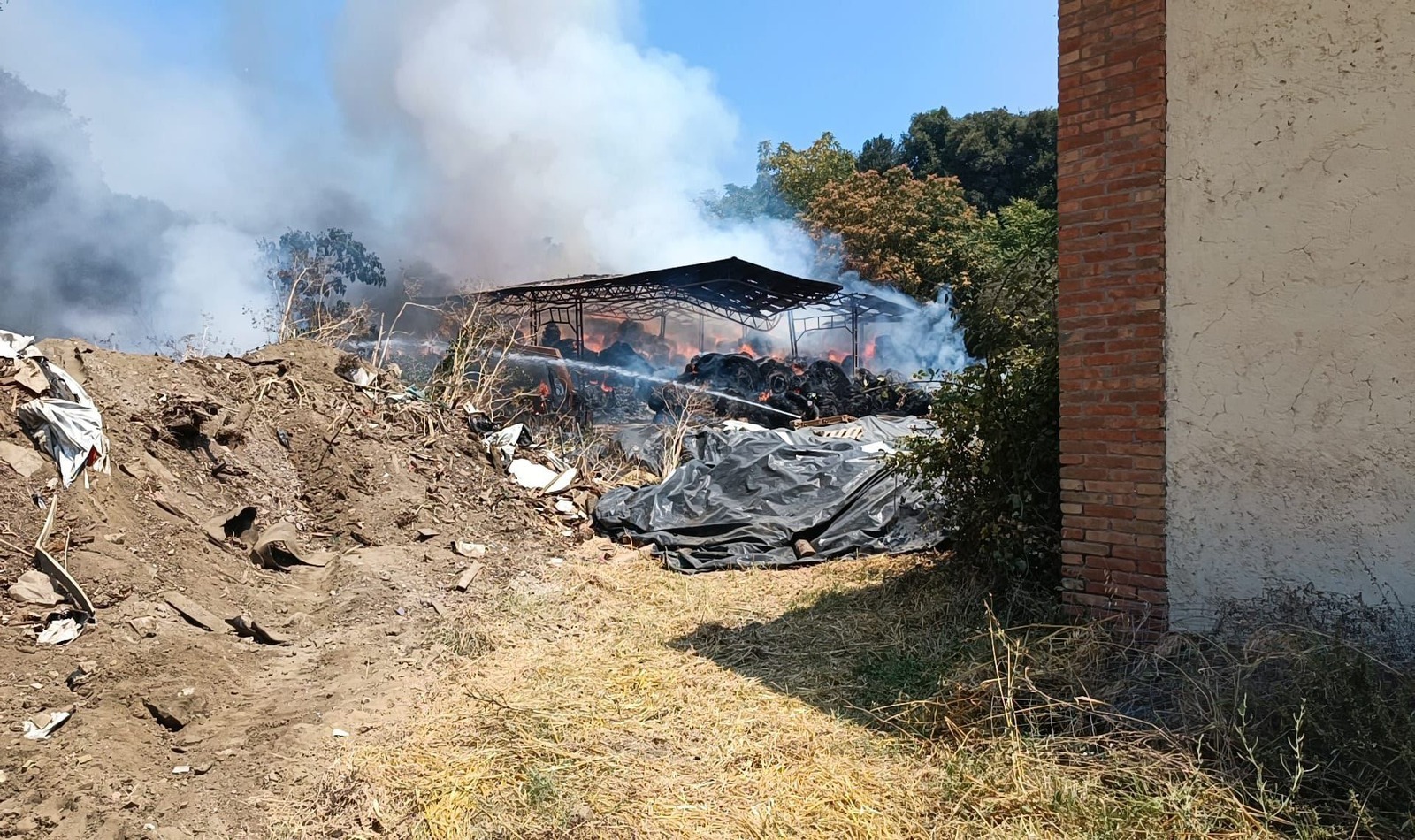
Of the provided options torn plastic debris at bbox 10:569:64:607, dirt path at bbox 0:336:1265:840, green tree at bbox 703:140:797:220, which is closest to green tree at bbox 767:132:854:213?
green tree at bbox 703:140:797:220

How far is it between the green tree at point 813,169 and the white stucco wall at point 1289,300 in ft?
85.5

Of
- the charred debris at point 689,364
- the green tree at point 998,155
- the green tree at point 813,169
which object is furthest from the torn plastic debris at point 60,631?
the green tree at point 998,155

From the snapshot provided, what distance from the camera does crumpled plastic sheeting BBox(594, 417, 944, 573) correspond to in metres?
7.45

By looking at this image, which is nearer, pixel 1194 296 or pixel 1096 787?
pixel 1096 787

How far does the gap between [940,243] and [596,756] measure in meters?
23.2

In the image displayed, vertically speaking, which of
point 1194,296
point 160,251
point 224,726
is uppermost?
point 160,251

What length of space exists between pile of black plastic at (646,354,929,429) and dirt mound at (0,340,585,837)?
5.28 meters

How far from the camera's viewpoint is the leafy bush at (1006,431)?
187 inches

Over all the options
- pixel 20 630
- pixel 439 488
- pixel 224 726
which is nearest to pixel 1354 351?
pixel 224 726

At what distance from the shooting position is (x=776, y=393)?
14969mm

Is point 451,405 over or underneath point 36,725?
over

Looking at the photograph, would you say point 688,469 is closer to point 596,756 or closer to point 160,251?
point 596,756

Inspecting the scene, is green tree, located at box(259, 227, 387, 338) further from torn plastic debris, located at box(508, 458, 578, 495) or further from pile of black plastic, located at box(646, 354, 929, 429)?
torn plastic debris, located at box(508, 458, 578, 495)

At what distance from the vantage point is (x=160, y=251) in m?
19.1
